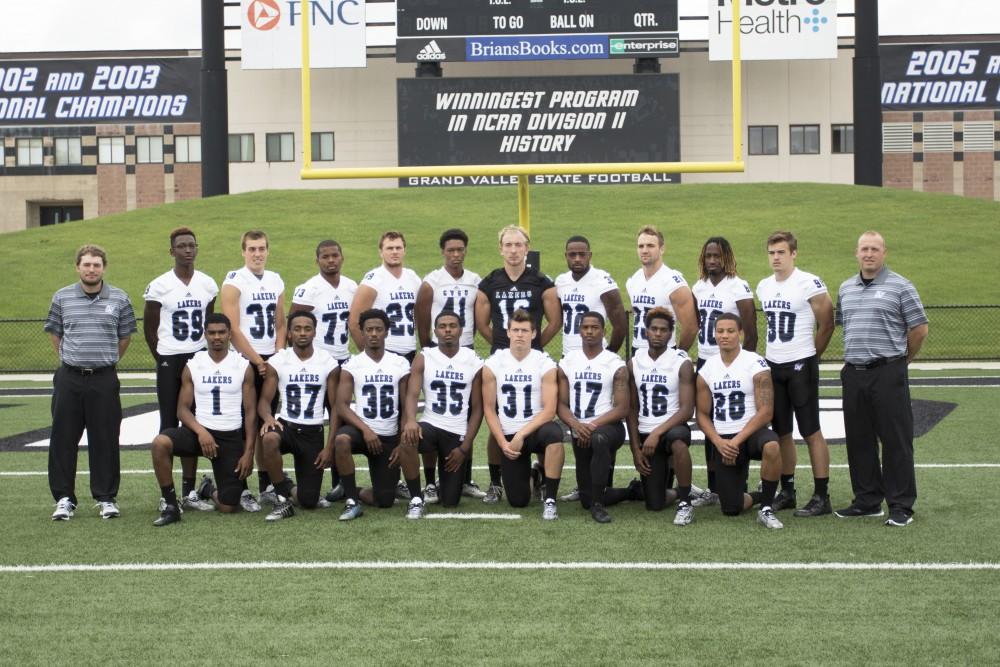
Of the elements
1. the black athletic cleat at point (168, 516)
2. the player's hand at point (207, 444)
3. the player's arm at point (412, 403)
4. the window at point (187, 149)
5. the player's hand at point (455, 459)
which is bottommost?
the black athletic cleat at point (168, 516)

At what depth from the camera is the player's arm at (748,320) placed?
7.08m

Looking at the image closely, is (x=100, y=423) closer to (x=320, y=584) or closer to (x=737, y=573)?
(x=320, y=584)

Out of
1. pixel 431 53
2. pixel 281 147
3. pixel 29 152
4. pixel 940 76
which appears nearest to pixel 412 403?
pixel 431 53

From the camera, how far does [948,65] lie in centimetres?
3719

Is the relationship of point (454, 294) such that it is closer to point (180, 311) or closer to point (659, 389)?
point (659, 389)

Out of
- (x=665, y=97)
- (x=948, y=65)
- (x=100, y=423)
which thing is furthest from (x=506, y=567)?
(x=948, y=65)

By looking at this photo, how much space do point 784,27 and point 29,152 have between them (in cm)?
2634

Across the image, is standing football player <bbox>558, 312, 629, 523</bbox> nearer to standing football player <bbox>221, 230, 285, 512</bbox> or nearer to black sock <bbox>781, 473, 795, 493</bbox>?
black sock <bbox>781, 473, 795, 493</bbox>

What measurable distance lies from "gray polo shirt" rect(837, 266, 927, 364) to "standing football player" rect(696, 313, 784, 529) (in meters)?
0.54

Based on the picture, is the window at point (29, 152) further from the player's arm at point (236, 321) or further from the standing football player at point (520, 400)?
the standing football player at point (520, 400)

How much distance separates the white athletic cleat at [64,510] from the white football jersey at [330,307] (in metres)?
1.72

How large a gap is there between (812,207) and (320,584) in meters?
26.4

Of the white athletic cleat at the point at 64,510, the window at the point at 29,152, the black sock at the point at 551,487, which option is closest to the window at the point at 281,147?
the window at the point at 29,152

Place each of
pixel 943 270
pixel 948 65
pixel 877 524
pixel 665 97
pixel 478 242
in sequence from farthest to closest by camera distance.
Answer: pixel 948 65 → pixel 478 242 → pixel 943 270 → pixel 665 97 → pixel 877 524
